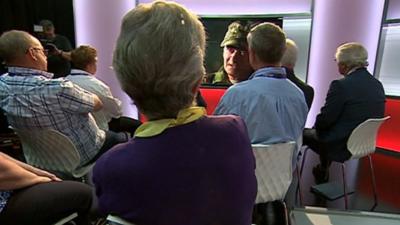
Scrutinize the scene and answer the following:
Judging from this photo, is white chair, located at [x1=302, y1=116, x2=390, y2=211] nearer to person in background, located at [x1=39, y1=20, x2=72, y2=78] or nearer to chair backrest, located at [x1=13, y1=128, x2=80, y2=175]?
chair backrest, located at [x1=13, y1=128, x2=80, y2=175]

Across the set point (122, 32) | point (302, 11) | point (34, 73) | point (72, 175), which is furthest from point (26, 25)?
point (122, 32)

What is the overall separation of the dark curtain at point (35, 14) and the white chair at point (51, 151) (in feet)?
9.07

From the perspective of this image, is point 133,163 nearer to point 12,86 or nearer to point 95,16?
point 12,86

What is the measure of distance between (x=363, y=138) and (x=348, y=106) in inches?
10.3

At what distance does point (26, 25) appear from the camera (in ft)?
13.4

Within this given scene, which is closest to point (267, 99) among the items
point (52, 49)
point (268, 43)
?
point (268, 43)

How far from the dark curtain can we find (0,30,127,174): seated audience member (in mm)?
2484

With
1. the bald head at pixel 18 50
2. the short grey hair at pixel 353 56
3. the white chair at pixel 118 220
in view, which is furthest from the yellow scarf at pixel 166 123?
the short grey hair at pixel 353 56

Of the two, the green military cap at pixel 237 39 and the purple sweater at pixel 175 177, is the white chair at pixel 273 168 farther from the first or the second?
the green military cap at pixel 237 39

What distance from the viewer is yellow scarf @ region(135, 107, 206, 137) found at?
2.45 feet

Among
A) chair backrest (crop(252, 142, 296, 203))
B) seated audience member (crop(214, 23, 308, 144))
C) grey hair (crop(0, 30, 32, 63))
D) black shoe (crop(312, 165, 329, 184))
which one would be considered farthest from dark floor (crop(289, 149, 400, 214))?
grey hair (crop(0, 30, 32, 63))

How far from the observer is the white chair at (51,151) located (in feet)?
5.67

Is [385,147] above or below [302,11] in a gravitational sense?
below

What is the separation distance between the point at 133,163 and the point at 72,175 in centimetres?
137
